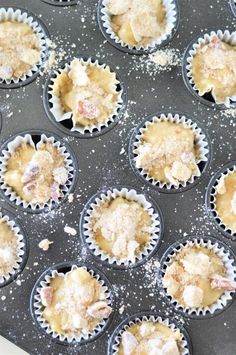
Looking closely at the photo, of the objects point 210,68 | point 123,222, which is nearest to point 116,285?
→ point 123,222

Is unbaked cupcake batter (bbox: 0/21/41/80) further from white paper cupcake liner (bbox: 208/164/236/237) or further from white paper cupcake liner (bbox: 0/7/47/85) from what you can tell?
white paper cupcake liner (bbox: 208/164/236/237)

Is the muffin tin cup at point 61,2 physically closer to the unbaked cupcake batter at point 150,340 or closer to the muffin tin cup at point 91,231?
the muffin tin cup at point 91,231

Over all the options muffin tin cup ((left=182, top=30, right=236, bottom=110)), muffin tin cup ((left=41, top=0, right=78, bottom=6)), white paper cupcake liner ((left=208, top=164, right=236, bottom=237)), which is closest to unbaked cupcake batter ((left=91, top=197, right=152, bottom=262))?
white paper cupcake liner ((left=208, top=164, right=236, bottom=237))

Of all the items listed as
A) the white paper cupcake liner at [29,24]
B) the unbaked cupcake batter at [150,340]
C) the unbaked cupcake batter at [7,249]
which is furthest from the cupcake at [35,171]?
the unbaked cupcake batter at [150,340]

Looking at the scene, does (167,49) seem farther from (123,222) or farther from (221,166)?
(123,222)

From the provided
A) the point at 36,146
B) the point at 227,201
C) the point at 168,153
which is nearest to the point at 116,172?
the point at 168,153
